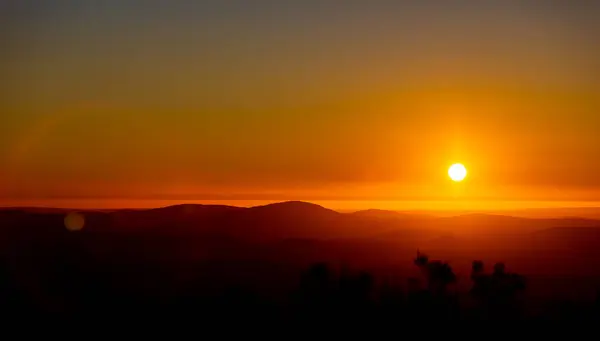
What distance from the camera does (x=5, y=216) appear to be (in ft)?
407

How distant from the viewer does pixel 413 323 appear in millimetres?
43000

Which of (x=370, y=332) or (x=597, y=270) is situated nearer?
(x=370, y=332)

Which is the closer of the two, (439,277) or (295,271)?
(439,277)

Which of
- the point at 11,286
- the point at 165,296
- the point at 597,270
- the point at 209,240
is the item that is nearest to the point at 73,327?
the point at 165,296

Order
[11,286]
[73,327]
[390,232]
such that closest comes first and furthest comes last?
[73,327], [11,286], [390,232]

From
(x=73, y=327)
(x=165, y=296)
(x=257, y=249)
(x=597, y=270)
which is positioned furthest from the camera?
(x=257, y=249)

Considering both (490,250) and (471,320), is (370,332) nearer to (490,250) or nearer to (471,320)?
(471,320)

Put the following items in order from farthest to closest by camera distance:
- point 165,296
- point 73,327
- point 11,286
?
point 11,286 < point 165,296 < point 73,327

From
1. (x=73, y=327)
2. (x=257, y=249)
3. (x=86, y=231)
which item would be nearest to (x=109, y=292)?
(x=73, y=327)

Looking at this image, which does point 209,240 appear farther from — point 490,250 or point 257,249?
point 490,250

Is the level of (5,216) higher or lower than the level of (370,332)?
higher

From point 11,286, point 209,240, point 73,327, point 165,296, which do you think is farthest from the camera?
point 209,240

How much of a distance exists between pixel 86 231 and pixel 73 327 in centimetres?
7743

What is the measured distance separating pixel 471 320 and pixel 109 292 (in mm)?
31324
